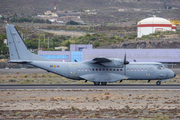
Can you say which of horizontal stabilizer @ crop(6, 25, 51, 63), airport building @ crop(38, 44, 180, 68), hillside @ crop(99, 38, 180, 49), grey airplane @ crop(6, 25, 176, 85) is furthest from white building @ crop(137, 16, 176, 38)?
horizontal stabilizer @ crop(6, 25, 51, 63)

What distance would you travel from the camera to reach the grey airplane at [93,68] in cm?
3316

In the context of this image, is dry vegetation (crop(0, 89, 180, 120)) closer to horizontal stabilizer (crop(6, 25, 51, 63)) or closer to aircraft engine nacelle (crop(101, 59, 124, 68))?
aircraft engine nacelle (crop(101, 59, 124, 68))

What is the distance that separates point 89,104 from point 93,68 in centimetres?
1269

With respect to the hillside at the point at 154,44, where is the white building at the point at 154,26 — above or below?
above

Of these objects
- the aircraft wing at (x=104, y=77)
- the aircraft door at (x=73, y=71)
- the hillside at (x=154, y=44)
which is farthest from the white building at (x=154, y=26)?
the aircraft door at (x=73, y=71)

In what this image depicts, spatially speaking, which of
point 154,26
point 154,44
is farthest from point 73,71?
point 154,26

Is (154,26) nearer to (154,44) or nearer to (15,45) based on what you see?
(154,44)

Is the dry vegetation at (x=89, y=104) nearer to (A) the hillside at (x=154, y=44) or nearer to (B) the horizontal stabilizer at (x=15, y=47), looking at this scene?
(B) the horizontal stabilizer at (x=15, y=47)

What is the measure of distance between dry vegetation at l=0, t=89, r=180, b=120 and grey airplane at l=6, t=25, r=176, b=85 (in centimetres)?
570

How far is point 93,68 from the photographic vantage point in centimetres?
3372

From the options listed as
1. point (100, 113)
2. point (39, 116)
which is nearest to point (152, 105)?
point (100, 113)

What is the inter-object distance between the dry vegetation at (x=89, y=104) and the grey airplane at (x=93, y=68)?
18.7 feet

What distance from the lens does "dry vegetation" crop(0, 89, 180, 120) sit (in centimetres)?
1756

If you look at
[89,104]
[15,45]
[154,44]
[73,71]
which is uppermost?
[154,44]
